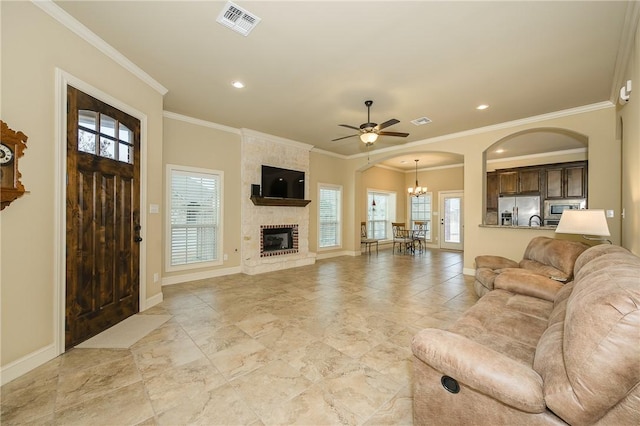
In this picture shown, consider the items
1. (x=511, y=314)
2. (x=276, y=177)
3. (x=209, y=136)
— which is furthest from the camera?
(x=276, y=177)

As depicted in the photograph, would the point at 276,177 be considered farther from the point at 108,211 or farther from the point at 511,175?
the point at 511,175

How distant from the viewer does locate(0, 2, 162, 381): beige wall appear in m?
2.02

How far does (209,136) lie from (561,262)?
5.71 m

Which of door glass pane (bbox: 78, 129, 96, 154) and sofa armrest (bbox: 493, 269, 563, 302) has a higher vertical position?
door glass pane (bbox: 78, 129, 96, 154)

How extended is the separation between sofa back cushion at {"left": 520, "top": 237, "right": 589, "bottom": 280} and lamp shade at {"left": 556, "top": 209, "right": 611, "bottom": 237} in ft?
0.64

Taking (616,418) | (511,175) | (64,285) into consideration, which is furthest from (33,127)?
(511,175)

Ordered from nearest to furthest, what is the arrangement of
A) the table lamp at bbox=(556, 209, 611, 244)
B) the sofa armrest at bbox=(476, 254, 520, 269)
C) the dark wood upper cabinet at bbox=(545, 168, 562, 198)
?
the table lamp at bbox=(556, 209, 611, 244) → the sofa armrest at bbox=(476, 254, 520, 269) → the dark wood upper cabinet at bbox=(545, 168, 562, 198)

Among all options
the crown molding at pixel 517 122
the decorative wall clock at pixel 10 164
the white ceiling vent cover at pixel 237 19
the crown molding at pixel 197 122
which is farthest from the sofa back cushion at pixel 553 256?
the crown molding at pixel 197 122

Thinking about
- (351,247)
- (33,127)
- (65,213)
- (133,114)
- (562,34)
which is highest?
(562,34)

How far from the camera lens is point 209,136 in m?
5.18

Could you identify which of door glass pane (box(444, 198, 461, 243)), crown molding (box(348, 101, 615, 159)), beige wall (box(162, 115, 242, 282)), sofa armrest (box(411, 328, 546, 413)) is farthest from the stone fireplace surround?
door glass pane (box(444, 198, 461, 243))

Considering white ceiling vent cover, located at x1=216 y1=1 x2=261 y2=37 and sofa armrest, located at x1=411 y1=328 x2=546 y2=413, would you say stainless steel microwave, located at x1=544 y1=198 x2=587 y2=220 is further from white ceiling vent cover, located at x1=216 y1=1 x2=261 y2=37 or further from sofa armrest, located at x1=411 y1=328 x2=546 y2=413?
white ceiling vent cover, located at x1=216 y1=1 x2=261 y2=37

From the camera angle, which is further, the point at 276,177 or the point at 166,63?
Result: the point at 276,177

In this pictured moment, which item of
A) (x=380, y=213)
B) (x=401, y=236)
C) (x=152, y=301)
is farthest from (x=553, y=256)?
(x=380, y=213)
